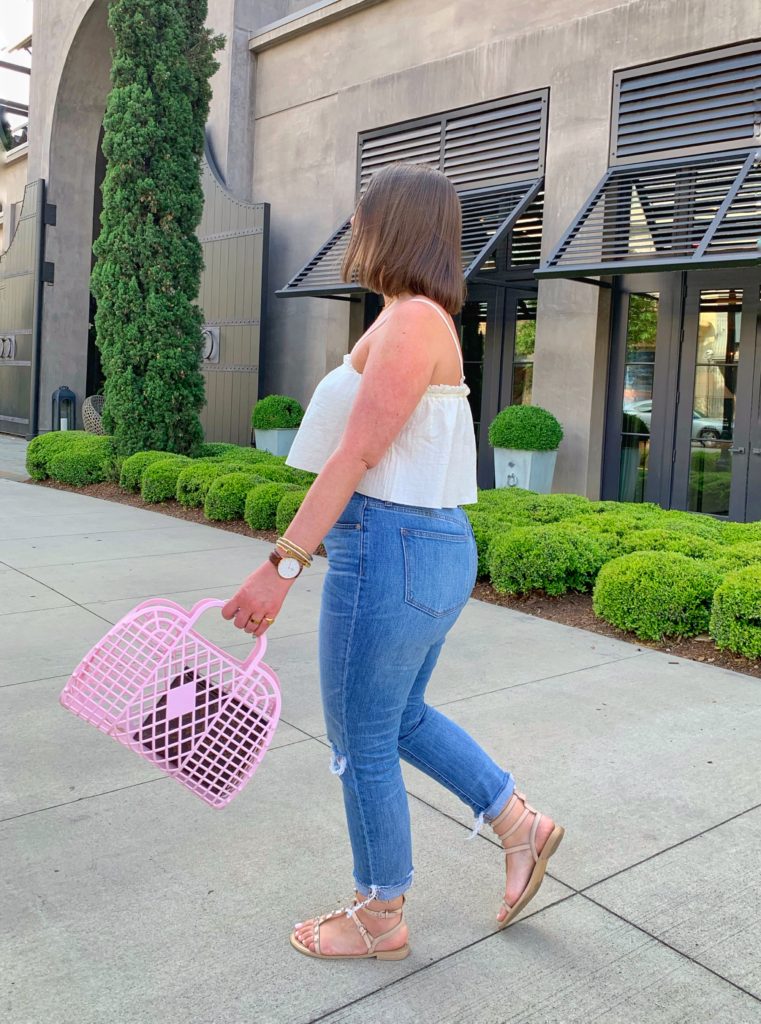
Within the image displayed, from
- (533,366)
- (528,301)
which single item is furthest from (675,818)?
(528,301)

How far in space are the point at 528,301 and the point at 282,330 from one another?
4.33 metres

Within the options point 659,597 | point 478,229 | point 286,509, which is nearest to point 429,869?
point 659,597

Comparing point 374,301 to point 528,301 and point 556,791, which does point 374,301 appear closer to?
point 528,301

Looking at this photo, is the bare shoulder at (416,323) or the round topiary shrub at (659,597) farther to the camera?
the round topiary shrub at (659,597)

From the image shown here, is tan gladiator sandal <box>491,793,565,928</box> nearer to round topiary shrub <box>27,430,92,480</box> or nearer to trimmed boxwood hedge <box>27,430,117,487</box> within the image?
trimmed boxwood hedge <box>27,430,117,487</box>

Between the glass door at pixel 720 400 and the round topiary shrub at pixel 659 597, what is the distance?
180 inches

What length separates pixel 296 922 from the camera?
8.47ft

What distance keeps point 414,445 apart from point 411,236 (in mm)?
494

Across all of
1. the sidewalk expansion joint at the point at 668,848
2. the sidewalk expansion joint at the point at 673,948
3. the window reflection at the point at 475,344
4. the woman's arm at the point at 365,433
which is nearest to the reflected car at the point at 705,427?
the window reflection at the point at 475,344

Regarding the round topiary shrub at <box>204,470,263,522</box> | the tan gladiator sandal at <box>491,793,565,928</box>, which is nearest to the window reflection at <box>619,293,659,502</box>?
the round topiary shrub at <box>204,470,263,522</box>

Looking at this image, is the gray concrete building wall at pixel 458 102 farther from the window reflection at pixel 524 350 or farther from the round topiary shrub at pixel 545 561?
the round topiary shrub at pixel 545 561

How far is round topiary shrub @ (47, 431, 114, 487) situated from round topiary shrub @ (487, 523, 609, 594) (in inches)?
266

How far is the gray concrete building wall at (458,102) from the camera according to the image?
10.4 m

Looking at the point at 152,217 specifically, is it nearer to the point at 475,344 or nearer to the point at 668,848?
the point at 475,344
